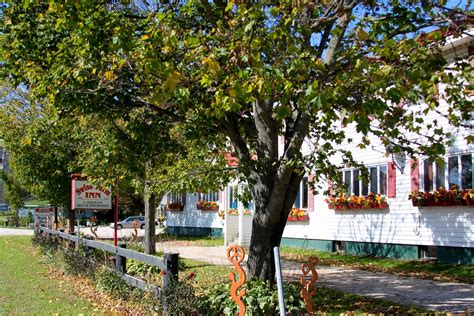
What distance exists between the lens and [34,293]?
11.6 meters

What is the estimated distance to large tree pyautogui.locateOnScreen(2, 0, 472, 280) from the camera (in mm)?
6586

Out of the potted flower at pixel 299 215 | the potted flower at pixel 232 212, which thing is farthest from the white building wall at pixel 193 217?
the potted flower at pixel 299 215

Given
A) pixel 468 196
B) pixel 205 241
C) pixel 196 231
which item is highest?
pixel 468 196

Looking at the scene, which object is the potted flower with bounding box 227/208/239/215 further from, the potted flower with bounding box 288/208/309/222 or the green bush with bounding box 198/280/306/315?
the green bush with bounding box 198/280/306/315

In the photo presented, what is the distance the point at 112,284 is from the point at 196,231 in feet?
68.9

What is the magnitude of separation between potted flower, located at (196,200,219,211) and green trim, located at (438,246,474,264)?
15.6m

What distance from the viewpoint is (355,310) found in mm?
9711

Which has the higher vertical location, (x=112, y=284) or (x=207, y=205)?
(x=207, y=205)

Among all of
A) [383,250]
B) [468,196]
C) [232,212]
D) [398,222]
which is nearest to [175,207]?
[232,212]

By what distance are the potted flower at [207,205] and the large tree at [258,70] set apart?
62.8ft

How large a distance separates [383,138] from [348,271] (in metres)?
7.49

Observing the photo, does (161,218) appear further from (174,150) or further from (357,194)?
(174,150)

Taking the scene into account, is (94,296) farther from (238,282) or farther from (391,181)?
(391,181)

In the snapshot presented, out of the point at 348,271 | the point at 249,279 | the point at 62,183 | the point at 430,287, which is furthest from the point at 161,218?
the point at 249,279
